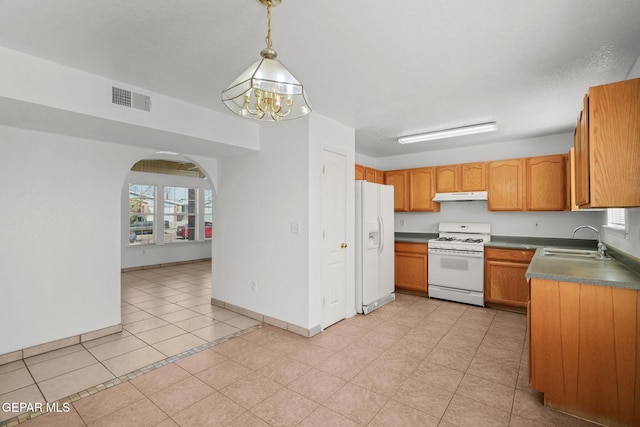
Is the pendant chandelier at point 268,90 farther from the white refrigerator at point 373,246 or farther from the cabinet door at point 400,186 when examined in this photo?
the cabinet door at point 400,186

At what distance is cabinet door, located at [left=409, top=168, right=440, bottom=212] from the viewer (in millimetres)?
5473

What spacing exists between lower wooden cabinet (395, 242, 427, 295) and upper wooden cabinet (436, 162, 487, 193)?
1093 millimetres

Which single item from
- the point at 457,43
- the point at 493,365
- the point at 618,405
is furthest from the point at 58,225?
the point at 618,405

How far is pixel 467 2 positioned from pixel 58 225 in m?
4.01

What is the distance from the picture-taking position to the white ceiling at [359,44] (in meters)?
1.77

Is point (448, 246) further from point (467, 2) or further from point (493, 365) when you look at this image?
point (467, 2)

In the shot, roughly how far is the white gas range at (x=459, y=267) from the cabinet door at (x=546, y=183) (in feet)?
2.71

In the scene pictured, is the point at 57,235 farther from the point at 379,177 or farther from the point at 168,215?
the point at 168,215

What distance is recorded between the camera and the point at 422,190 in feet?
18.3

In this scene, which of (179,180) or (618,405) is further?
(179,180)

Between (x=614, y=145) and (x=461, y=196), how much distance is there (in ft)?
10.5

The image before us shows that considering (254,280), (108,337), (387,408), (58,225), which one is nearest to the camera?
(387,408)

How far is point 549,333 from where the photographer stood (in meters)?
2.27

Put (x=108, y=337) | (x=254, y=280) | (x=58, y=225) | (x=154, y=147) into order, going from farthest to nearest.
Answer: (x=254, y=280) → (x=154, y=147) → (x=108, y=337) → (x=58, y=225)
